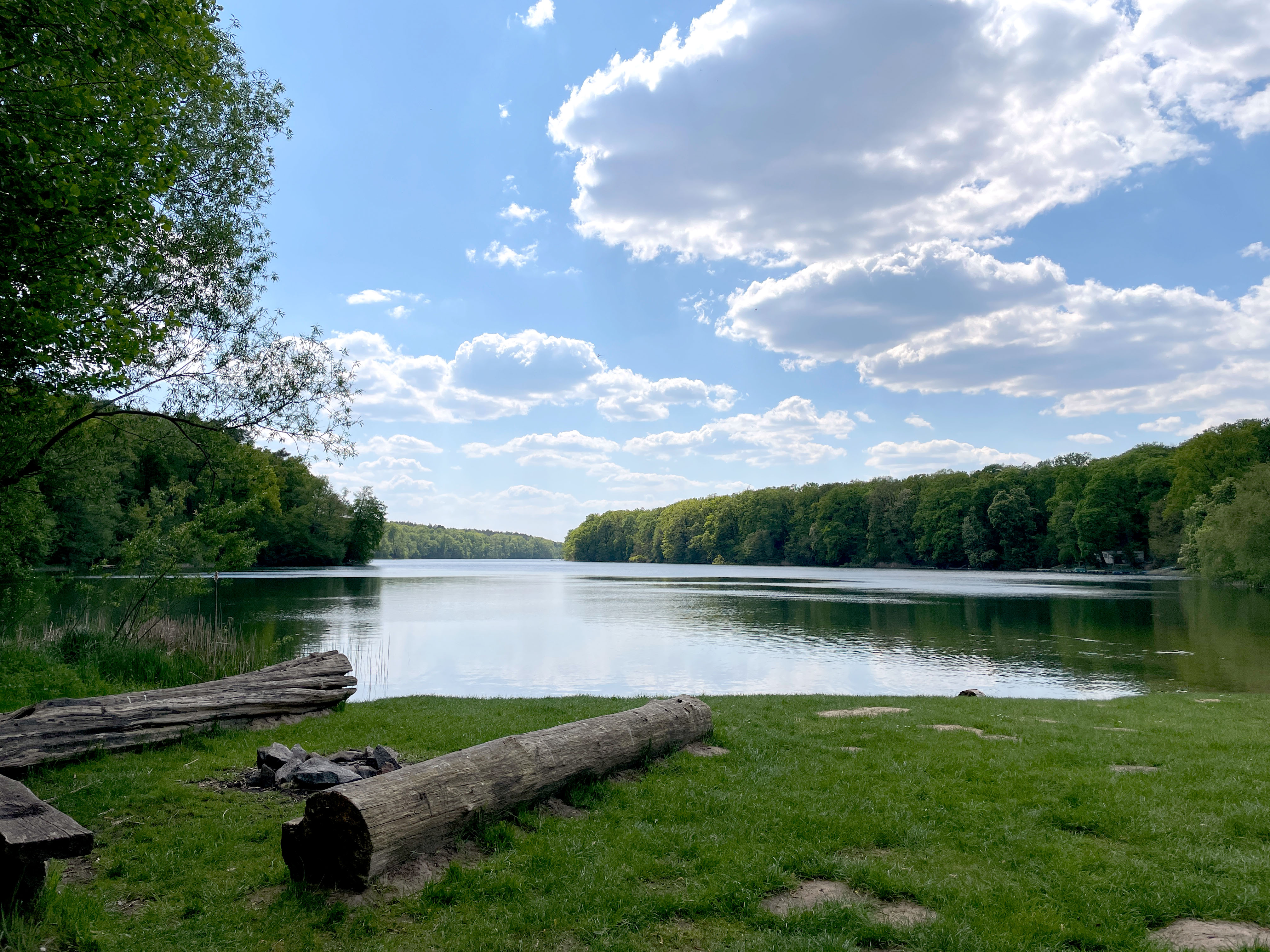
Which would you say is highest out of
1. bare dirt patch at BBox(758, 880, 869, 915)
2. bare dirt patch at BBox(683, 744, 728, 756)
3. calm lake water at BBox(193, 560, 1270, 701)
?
bare dirt patch at BBox(758, 880, 869, 915)

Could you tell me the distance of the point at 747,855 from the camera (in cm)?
546

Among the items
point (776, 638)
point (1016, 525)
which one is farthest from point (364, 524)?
point (1016, 525)

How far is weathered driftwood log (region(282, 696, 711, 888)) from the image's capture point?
4926 mm

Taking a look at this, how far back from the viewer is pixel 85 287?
770 centimetres

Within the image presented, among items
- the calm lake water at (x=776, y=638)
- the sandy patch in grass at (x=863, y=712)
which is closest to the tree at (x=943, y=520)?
the calm lake water at (x=776, y=638)

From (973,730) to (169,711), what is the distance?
35.0 ft

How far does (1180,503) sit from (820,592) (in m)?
46.2

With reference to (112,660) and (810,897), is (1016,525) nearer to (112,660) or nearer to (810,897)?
(112,660)

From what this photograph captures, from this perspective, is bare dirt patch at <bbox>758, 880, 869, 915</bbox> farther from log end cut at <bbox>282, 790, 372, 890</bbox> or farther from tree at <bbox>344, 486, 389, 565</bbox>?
tree at <bbox>344, 486, 389, 565</bbox>

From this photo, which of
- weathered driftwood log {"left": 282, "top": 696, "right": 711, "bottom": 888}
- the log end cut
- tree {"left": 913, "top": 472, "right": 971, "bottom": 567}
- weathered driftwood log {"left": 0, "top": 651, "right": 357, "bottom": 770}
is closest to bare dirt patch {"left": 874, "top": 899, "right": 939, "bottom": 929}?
weathered driftwood log {"left": 282, "top": 696, "right": 711, "bottom": 888}

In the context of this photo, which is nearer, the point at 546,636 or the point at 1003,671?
the point at 1003,671

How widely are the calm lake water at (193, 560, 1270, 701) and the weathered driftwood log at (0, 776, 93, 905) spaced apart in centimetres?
1220

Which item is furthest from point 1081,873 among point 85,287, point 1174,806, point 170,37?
point 170,37

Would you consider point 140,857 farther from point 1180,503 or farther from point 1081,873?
point 1180,503
